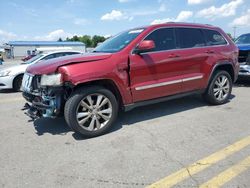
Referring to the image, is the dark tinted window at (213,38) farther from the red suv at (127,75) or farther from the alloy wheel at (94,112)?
the alloy wheel at (94,112)

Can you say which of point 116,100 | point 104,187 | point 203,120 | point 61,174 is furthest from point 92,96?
point 203,120

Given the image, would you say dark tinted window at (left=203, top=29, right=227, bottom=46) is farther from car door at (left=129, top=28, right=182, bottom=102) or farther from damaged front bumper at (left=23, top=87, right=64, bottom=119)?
damaged front bumper at (left=23, top=87, right=64, bottom=119)

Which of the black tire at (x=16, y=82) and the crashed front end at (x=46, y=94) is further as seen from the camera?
the black tire at (x=16, y=82)

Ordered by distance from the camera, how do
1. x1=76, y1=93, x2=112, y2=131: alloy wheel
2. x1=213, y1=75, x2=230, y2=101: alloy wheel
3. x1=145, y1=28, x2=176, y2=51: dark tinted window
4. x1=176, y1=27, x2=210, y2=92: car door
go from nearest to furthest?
1. x1=76, y1=93, x2=112, y2=131: alloy wheel
2. x1=145, y1=28, x2=176, y2=51: dark tinted window
3. x1=176, y1=27, x2=210, y2=92: car door
4. x1=213, y1=75, x2=230, y2=101: alloy wheel

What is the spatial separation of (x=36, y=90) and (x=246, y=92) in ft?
20.1

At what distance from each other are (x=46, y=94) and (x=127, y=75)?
4.67ft

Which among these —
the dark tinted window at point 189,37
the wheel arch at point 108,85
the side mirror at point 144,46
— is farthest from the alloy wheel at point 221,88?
the wheel arch at point 108,85

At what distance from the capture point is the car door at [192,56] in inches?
222

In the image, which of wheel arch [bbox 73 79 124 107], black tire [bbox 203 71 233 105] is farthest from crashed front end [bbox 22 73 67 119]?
black tire [bbox 203 71 233 105]

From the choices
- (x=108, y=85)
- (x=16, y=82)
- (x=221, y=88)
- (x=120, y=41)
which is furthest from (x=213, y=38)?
(x=16, y=82)

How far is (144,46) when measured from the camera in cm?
474

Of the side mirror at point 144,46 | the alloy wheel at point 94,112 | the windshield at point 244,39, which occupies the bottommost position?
the alloy wheel at point 94,112

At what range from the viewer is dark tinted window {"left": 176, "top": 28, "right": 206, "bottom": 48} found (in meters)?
5.67

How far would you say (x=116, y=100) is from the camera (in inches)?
190
